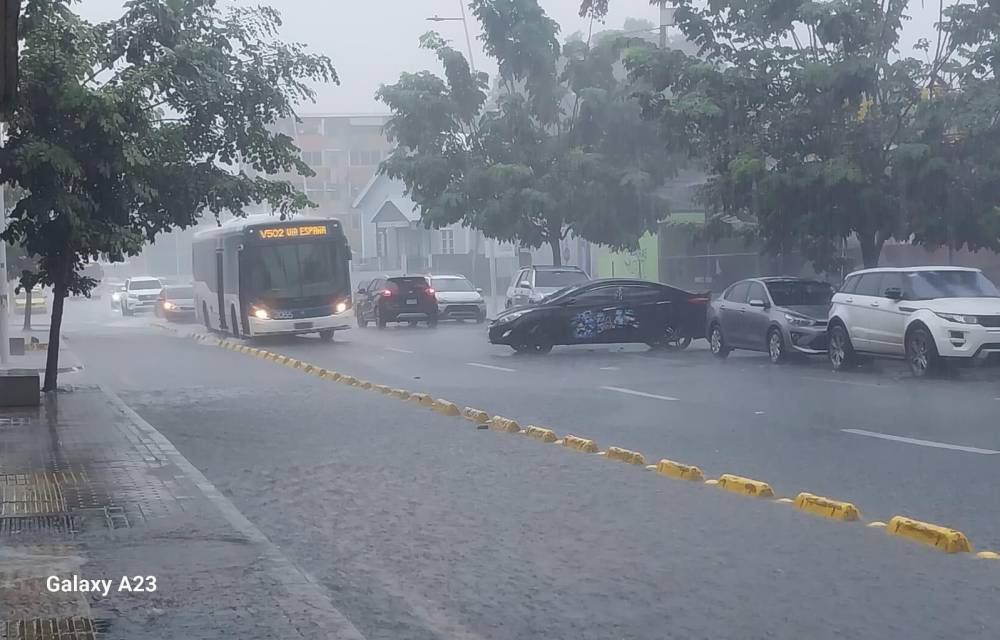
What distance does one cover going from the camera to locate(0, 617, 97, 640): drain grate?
240 inches

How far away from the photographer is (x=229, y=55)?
2197cm

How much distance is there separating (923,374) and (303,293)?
58.3 ft

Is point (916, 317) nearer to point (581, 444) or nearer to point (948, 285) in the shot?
point (948, 285)

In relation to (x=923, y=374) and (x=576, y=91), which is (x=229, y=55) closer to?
(x=923, y=374)

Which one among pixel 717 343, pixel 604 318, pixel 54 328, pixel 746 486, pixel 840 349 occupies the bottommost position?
pixel 746 486

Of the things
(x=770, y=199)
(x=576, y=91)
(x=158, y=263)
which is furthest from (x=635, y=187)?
(x=158, y=263)

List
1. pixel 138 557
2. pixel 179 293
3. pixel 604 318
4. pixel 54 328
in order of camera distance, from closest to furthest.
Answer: pixel 138 557 → pixel 54 328 → pixel 604 318 → pixel 179 293

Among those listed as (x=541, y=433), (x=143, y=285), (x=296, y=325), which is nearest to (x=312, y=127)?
(x=143, y=285)

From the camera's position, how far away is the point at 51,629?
625 centimetres

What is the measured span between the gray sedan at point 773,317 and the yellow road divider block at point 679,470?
12398 millimetres

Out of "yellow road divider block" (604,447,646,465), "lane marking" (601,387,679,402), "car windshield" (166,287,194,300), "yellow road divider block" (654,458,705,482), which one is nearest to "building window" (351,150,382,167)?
"car windshield" (166,287,194,300)

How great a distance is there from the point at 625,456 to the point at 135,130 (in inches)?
360

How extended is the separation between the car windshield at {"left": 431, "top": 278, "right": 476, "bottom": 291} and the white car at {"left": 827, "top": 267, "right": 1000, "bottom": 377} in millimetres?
22770

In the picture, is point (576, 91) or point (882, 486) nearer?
point (882, 486)
